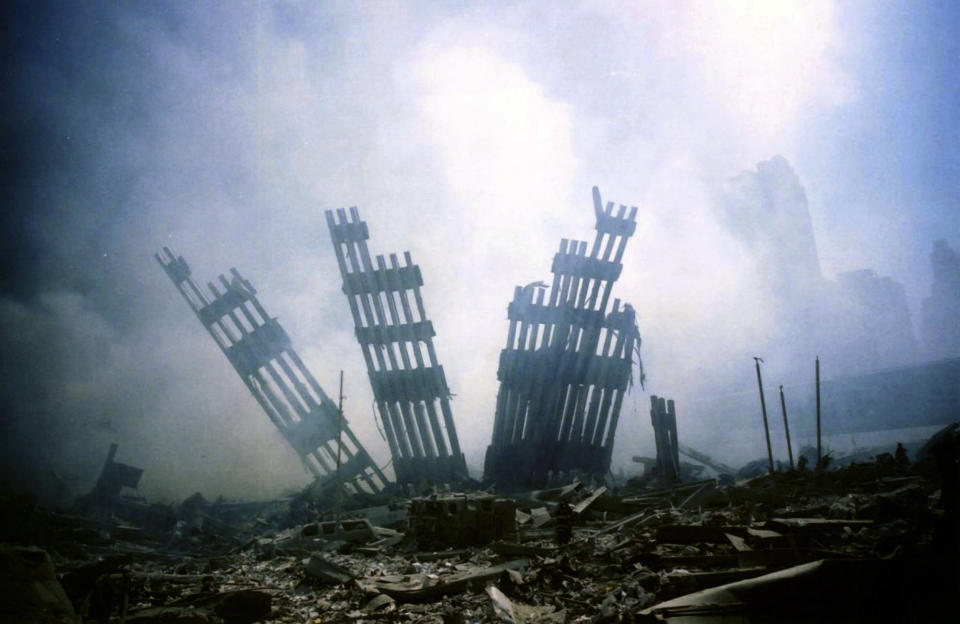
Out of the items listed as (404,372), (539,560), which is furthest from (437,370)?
(539,560)

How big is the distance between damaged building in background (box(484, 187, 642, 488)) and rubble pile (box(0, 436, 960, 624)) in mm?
1577

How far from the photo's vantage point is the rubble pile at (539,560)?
2.57 meters

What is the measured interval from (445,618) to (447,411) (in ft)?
21.5

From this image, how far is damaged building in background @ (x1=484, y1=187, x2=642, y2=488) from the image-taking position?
1014 cm

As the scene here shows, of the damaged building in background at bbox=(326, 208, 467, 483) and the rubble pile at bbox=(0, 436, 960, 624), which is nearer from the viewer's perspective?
the rubble pile at bbox=(0, 436, 960, 624)

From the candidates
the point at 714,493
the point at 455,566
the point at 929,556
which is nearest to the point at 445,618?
the point at 455,566

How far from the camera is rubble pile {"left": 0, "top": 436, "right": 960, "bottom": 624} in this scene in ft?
8.43

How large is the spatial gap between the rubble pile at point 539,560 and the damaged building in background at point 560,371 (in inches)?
62.1

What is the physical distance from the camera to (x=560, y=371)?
10.2m

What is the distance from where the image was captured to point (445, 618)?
11.0 ft

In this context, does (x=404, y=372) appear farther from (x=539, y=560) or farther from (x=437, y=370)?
(x=539, y=560)

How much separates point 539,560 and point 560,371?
571cm

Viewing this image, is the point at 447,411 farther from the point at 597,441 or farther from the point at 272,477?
the point at 272,477

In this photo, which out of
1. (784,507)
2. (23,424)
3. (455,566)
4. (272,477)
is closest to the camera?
(455,566)
